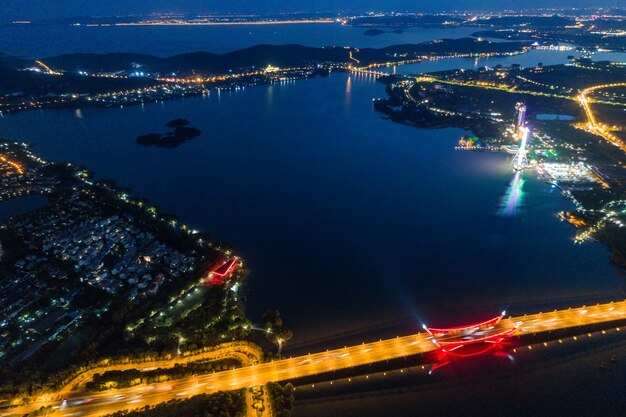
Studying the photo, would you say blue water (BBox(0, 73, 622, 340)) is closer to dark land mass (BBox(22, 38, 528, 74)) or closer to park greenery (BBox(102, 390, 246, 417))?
park greenery (BBox(102, 390, 246, 417))

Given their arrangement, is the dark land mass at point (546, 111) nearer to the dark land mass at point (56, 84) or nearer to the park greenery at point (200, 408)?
the park greenery at point (200, 408)

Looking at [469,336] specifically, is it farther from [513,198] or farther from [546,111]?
[546,111]

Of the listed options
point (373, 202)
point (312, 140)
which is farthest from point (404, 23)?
point (373, 202)

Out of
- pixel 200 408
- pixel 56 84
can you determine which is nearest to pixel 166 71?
pixel 56 84

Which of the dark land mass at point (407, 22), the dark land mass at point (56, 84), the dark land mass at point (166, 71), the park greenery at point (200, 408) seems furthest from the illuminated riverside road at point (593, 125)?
the dark land mass at point (407, 22)

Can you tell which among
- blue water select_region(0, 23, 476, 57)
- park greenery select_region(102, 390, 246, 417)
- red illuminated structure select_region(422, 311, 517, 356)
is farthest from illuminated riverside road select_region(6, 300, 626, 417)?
blue water select_region(0, 23, 476, 57)

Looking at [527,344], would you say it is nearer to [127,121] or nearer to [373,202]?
[373,202]
